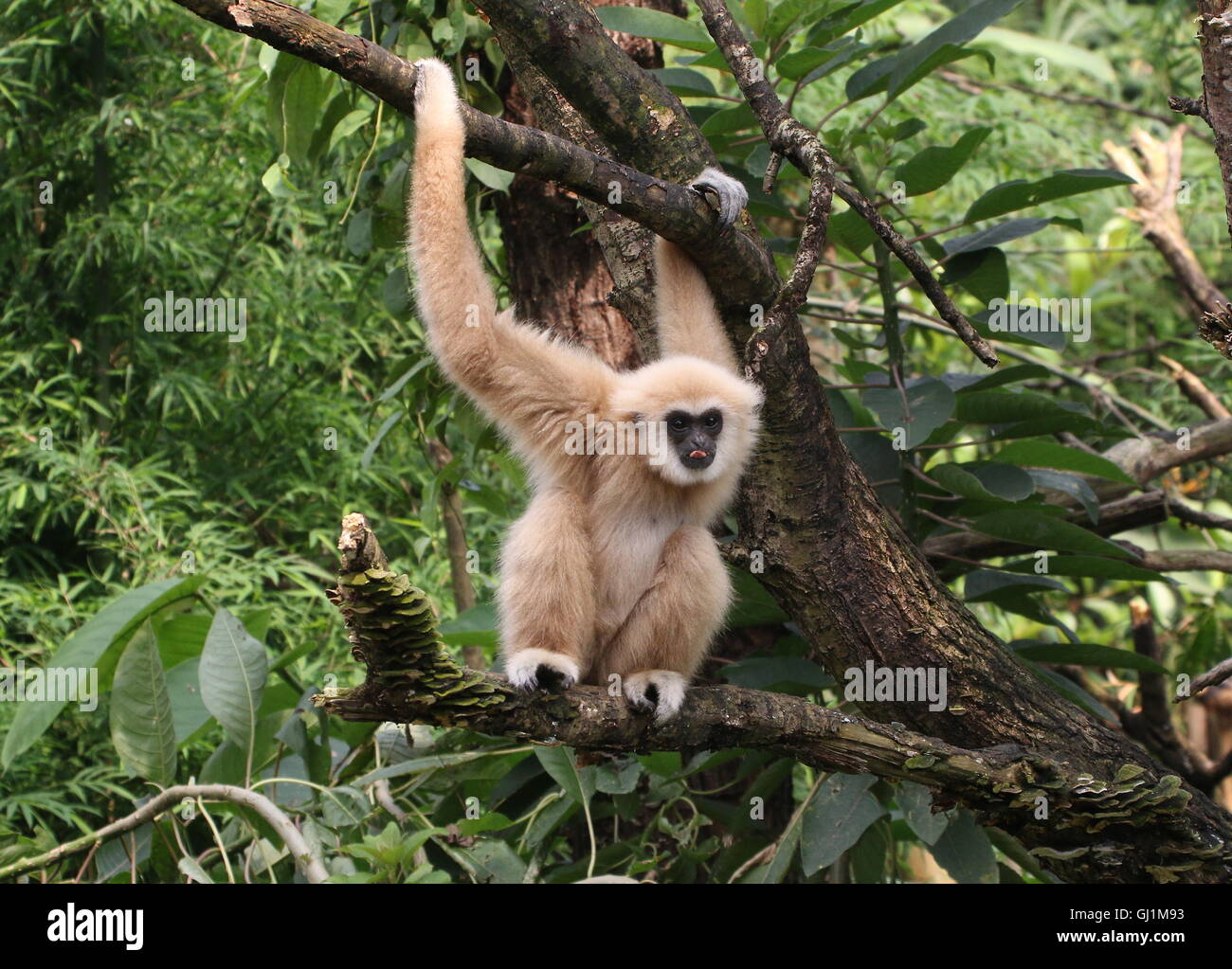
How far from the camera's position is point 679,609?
3859mm

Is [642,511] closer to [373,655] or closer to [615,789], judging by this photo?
[615,789]

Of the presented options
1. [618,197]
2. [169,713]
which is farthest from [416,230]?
[169,713]

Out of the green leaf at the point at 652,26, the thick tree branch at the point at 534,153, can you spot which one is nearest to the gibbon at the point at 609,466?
the thick tree branch at the point at 534,153

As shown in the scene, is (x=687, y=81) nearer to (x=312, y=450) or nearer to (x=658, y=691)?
(x=658, y=691)

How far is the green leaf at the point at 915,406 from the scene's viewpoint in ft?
13.8

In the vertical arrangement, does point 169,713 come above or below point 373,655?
below

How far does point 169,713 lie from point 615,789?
1.75 metres

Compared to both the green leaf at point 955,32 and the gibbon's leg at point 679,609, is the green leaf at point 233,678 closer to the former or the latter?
the gibbon's leg at point 679,609

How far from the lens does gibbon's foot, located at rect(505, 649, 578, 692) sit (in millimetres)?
3566

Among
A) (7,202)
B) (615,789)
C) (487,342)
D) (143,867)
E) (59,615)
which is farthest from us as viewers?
(7,202)

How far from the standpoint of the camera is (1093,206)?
37.3ft

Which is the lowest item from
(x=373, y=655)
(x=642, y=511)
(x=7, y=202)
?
(x=373, y=655)

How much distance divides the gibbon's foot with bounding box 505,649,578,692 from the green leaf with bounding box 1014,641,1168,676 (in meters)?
2.15
